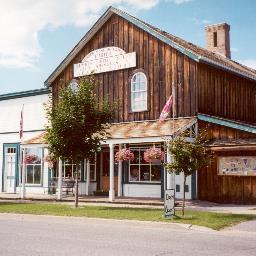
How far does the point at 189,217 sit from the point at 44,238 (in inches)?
217

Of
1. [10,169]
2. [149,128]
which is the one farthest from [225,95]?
[10,169]

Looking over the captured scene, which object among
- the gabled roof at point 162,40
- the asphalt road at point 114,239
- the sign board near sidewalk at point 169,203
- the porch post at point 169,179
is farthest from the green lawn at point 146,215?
the gabled roof at point 162,40

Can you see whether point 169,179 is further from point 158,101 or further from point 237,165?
point 158,101

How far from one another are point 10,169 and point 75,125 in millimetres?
12178

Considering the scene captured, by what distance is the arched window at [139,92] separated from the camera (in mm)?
22797

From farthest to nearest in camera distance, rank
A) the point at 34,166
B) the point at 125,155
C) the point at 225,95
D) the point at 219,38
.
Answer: the point at 219,38
the point at 34,166
the point at 225,95
the point at 125,155

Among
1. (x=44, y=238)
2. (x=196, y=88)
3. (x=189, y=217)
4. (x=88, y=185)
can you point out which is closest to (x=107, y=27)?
(x=196, y=88)

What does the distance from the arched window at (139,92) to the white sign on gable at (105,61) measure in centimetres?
70

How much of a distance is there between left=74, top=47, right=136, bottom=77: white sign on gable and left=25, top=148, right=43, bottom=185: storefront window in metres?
5.27

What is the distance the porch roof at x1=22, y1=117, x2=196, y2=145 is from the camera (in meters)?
19.4

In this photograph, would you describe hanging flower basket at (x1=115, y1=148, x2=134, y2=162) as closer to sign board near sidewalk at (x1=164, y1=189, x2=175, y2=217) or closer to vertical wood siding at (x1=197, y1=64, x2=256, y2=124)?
vertical wood siding at (x1=197, y1=64, x2=256, y2=124)

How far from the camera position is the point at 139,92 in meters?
23.0

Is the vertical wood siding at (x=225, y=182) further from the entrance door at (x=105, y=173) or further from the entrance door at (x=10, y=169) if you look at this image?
the entrance door at (x=10, y=169)

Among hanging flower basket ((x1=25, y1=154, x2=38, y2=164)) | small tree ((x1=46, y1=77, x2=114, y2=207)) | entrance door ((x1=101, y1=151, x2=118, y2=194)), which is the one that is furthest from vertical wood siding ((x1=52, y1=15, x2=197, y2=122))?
hanging flower basket ((x1=25, y1=154, x2=38, y2=164))
